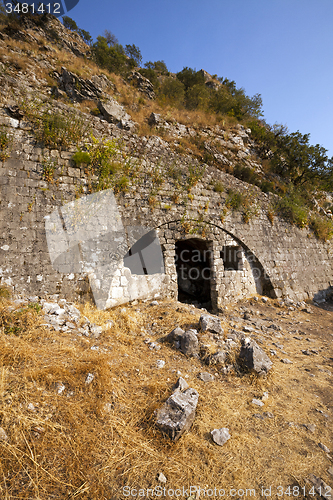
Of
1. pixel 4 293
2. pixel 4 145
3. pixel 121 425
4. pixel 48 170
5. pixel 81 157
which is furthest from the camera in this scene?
pixel 81 157

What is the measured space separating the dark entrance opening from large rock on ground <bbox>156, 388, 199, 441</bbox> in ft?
18.4

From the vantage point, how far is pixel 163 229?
21.0 feet

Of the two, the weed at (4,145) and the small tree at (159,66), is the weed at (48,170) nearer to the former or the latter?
the weed at (4,145)

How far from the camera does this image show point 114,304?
5.33 m

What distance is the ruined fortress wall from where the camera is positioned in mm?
4582

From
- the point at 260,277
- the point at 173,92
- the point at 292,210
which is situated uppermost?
the point at 173,92

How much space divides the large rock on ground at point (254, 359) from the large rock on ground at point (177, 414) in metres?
1.30

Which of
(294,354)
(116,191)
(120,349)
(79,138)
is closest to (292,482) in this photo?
(120,349)

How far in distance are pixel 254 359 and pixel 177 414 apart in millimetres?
1713

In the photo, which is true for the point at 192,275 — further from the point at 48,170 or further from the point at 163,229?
the point at 48,170

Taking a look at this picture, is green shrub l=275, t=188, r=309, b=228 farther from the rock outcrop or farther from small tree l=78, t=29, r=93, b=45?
small tree l=78, t=29, r=93, b=45

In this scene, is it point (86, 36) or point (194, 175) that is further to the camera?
point (86, 36)

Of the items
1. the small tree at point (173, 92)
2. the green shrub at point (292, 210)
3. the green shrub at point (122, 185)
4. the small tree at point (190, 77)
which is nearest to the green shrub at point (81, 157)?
the green shrub at point (122, 185)

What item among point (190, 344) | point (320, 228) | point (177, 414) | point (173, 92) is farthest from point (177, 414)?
point (173, 92)
